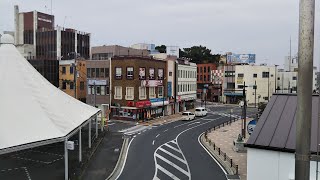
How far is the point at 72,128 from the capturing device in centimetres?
2102

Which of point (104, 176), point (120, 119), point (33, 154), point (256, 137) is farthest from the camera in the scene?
point (120, 119)

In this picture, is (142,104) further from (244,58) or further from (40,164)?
(244,58)

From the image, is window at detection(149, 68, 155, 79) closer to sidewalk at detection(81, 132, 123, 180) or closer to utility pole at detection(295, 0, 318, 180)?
sidewalk at detection(81, 132, 123, 180)

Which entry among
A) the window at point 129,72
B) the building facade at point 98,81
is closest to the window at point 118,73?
the window at point 129,72

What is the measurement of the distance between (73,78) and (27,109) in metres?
44.8

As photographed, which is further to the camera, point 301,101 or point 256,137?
point 256,137

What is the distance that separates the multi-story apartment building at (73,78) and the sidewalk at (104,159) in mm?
25227

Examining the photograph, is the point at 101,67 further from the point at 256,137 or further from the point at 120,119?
the point at 256,137

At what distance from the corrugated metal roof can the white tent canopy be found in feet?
36.0

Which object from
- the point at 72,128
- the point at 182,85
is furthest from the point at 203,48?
the point at 72,128

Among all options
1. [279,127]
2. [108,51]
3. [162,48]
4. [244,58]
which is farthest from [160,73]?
[279,127]

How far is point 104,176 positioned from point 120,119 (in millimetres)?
33903

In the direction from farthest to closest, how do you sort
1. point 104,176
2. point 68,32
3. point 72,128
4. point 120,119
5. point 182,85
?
1. point 68,32
2. point 182,85
3. point 120,119
4. point 104,176
5. point 72,128

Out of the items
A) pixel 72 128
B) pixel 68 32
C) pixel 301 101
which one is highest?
pixel 68 32
